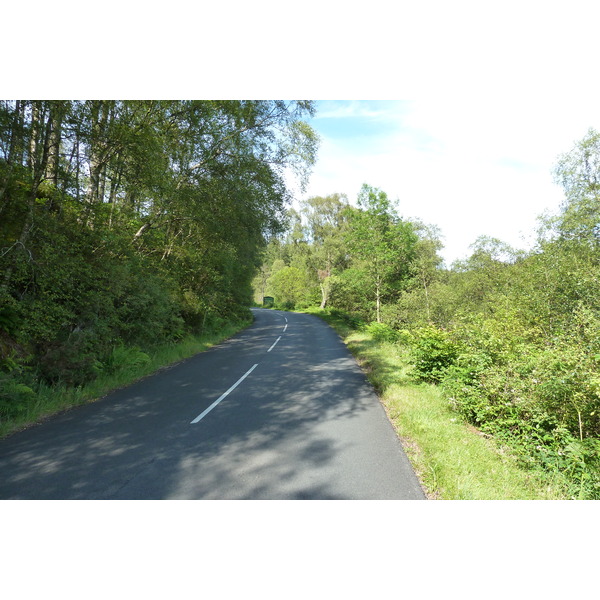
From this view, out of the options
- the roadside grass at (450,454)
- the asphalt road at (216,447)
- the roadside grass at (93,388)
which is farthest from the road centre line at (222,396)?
the roadside grass at (450,454)

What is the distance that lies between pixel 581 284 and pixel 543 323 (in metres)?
1.62

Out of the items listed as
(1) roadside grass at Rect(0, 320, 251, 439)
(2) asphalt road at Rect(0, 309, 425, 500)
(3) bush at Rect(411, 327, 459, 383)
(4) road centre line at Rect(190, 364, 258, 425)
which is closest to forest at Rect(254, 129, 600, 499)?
(3) bush at Rect(411, 327, 459, 383)

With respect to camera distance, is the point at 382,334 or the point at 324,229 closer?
the point at 382,334

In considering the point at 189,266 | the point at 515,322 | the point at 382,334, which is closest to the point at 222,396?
the point at 515,322

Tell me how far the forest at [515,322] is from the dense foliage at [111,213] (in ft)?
16.3

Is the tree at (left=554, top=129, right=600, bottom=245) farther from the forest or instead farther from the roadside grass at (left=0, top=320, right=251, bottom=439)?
the roadside grass at (left=0, top=320, right=251, bottom=439)

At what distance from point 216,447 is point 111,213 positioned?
809 centimetres

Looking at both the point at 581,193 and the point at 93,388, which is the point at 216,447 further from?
the point at 581,193

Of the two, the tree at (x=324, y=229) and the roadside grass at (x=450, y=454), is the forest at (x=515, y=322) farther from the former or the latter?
the tree at (x=324, y=229)

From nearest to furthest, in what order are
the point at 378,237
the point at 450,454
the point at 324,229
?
the point at 450,454, the point at 378,237, the point at 324,229

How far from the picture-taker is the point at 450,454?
14.0 feet

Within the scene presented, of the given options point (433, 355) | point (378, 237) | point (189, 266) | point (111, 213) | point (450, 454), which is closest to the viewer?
point (450, 454)
